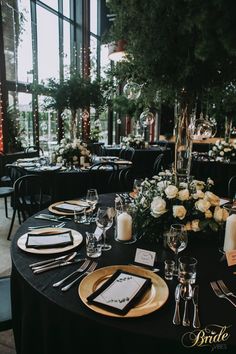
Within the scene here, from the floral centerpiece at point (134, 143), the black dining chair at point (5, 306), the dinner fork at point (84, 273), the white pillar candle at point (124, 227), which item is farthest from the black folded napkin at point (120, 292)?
the floral centerpiece at point (134, 143)

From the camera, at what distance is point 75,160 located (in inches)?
193

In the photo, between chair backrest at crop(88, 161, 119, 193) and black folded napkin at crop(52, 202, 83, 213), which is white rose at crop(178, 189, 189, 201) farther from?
chair backrest at crop(88, 161, 119, 193)

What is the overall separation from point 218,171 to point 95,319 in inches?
196

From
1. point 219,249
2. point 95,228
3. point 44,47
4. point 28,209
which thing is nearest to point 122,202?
point 95,228

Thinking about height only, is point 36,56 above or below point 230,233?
above

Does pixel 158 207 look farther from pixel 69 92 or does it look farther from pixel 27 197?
pixel 69 92

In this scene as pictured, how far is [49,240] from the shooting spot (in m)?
1.66

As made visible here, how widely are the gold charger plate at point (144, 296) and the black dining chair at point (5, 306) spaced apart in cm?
58

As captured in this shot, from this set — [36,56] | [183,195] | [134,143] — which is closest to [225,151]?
[134,143]

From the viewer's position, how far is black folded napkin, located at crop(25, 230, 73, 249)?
1594 millimetres

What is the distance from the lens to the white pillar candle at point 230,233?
5.03ft

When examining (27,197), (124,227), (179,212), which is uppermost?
(179,212)

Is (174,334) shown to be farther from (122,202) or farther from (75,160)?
(75,160)

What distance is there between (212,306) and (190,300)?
0.08 m
